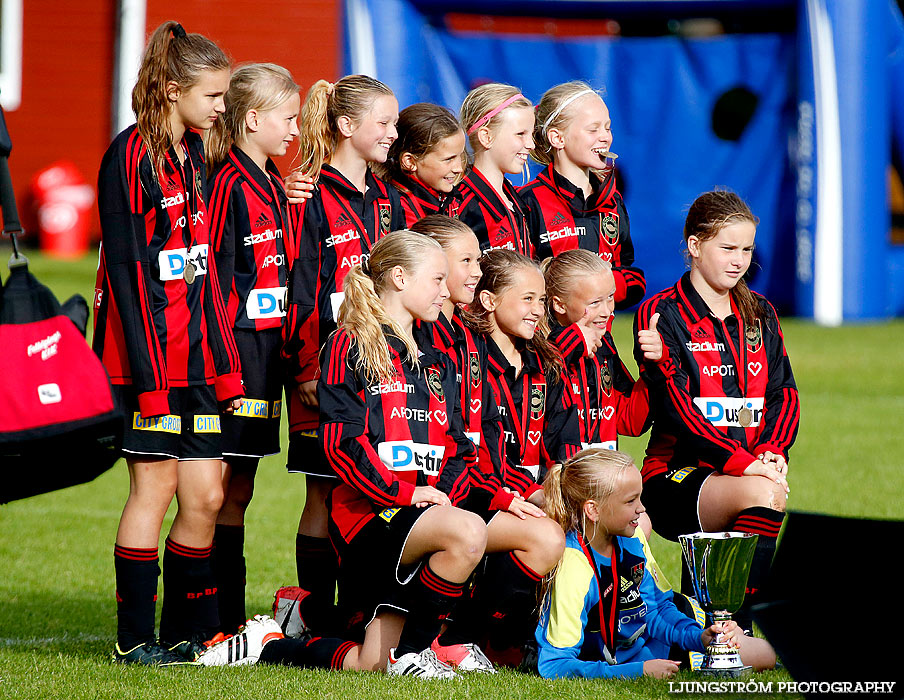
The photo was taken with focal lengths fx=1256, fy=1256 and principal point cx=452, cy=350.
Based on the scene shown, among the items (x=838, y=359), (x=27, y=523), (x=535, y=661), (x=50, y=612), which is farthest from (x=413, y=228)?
(x=838, y=359)

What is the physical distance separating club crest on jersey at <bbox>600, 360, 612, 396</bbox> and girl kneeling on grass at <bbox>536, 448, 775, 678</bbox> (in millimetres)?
536

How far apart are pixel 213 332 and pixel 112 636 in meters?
1.14

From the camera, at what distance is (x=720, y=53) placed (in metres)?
12.7

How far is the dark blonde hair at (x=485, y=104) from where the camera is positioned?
4.71 meters

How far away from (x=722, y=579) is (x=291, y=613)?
1.47 meters

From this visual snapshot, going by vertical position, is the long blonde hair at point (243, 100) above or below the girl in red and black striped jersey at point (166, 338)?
above

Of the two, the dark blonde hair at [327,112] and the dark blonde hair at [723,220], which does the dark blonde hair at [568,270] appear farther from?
the dark blonde hair at [327,112]

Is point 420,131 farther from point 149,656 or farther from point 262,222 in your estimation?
point 149,656

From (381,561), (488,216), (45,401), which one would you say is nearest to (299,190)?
(488,216)

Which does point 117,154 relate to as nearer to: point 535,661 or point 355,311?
point 355,311

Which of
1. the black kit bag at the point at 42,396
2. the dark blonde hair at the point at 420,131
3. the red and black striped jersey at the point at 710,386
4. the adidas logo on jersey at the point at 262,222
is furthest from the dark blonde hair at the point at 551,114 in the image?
the black kit bag at the point at 42,396

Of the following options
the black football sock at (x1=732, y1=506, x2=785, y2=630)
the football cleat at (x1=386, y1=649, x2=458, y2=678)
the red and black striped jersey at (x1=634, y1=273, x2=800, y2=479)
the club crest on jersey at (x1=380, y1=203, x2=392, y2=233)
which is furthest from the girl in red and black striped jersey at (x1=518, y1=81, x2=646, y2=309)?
the football cleat at (x1=386, y1=649, x2=458, y2=678)

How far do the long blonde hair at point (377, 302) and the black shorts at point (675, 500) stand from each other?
0.98 meters

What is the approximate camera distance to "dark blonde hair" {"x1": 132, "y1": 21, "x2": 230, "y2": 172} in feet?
12.5
